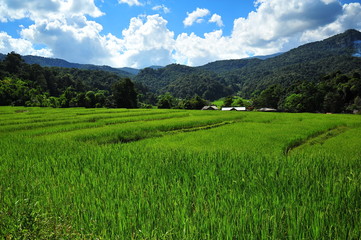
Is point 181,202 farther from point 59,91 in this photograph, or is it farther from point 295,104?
point 59,91

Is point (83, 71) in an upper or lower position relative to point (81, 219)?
upper

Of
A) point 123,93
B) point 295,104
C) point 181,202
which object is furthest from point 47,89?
point 181,202

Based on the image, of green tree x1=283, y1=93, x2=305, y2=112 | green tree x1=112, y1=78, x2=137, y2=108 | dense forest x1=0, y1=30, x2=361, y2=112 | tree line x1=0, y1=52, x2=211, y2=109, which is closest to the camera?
dense forest x1=0, y1=30, x2=361, y2=112

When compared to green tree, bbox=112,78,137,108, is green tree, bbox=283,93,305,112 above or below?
below

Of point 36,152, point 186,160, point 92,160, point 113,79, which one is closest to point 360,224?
point 186,160

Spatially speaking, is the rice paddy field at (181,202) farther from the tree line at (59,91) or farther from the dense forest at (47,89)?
the tree line at (59,91)

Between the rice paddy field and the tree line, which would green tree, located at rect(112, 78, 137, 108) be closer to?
the tree line

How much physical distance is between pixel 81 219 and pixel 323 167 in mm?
4352

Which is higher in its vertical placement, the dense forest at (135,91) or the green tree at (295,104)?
the dense forest at (135,91)

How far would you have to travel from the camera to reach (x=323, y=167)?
156 inches

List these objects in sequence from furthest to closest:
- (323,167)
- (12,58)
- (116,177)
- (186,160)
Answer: (12,58) → (186,160) → (323,167) → (116,177)

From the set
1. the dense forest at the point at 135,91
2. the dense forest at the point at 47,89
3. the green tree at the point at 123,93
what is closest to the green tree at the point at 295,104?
the dense forest at the point at 135,91

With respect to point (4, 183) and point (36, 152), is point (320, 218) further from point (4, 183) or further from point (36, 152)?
point (36, 152)

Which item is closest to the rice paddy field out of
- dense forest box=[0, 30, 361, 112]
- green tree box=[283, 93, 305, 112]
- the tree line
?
the tree line
